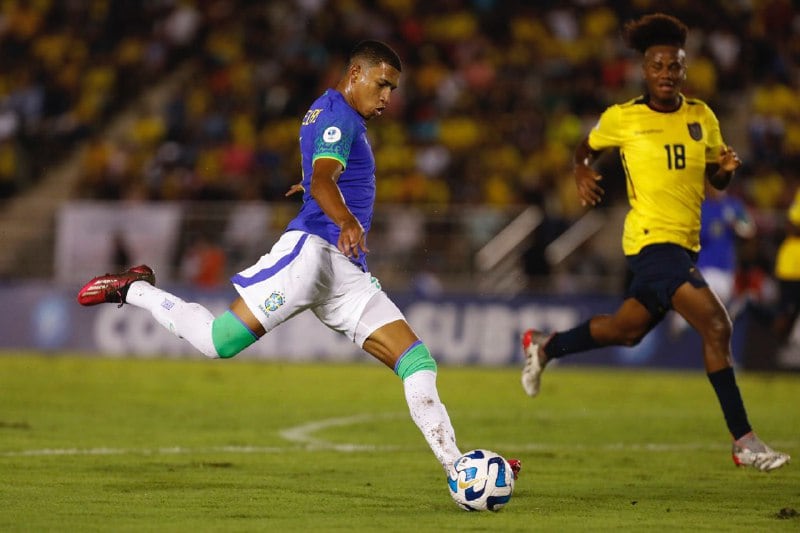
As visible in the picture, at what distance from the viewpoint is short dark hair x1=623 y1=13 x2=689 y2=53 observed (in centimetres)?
932

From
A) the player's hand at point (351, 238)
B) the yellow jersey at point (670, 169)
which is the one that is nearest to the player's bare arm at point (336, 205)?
the player's hand at point (351, 238)

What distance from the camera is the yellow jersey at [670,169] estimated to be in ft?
30.7

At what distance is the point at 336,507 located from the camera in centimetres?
727

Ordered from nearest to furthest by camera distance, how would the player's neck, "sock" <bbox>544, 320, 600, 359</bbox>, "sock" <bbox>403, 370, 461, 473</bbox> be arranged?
1. "sock" <bbox>403, 370, 461, 473</bbox>
2. the player's neck
3. "sock" <bbox>544, 320, 600, 359</bbox>

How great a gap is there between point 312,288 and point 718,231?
10.1 meters

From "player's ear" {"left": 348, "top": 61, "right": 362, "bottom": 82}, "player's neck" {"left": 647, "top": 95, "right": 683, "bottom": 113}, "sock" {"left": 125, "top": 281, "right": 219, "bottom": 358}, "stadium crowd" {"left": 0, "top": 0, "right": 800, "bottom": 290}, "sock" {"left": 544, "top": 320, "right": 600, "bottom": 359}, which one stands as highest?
"stadium crowd" {"left": 0, "top": 0, "right": 800, "bottom": 290}

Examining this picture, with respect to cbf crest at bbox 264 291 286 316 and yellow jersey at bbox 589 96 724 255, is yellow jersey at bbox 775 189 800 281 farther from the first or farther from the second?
cbf crest at bbox 264 291 286 316

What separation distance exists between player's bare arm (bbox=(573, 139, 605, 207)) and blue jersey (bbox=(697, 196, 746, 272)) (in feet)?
23.2

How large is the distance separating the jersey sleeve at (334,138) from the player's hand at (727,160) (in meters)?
2.98

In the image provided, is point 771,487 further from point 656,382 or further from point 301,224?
point 656,382

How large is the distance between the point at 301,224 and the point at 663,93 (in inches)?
114

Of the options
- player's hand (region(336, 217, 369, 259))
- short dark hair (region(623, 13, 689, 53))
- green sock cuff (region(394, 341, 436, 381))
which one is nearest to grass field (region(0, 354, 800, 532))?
green sock cuff (region(394, 341, 436, 381))

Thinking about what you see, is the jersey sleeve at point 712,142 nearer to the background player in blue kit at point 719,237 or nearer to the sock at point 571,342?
the sock at point 571,342

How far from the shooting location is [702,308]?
891cm
